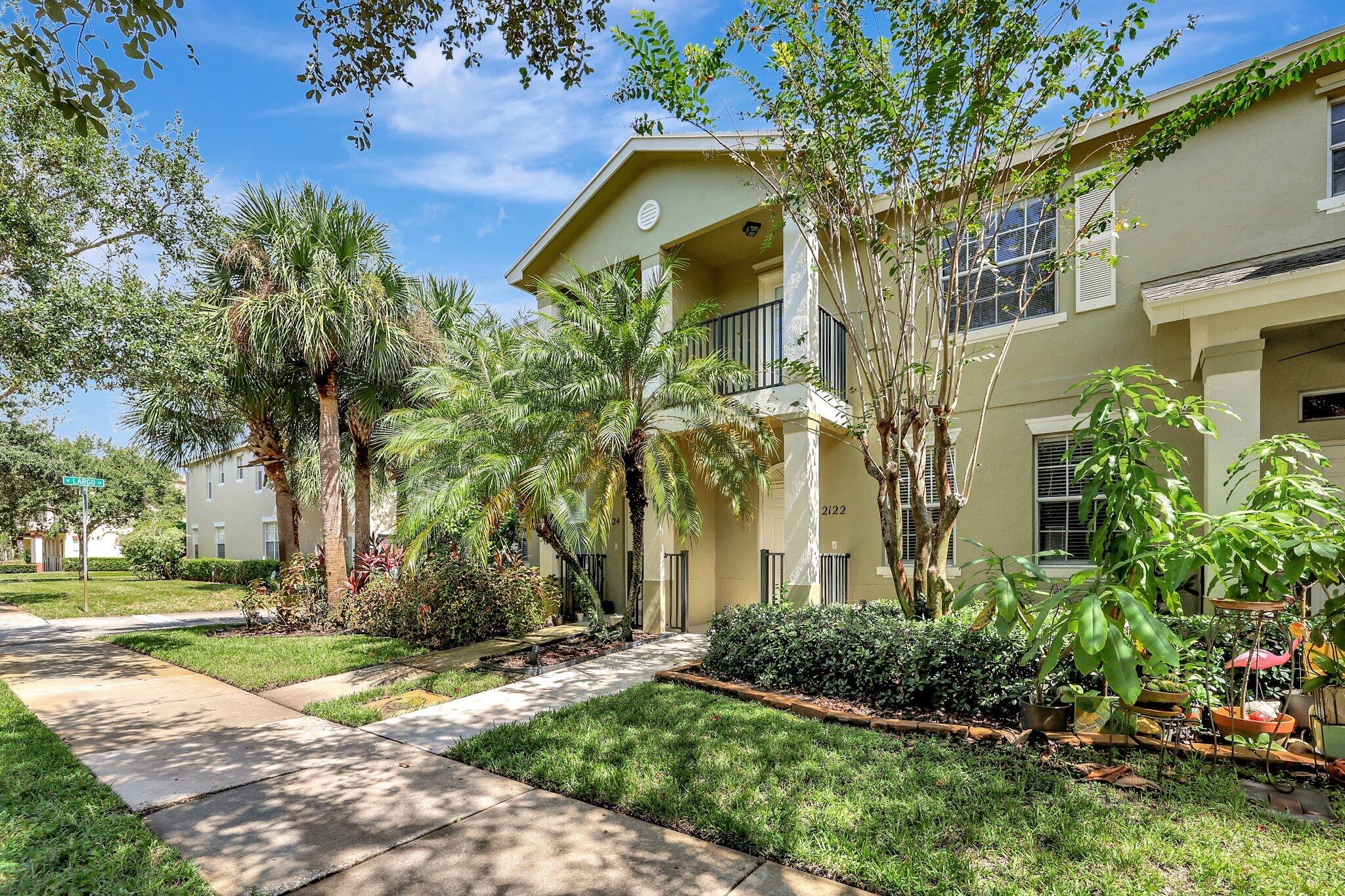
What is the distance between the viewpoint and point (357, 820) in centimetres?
416

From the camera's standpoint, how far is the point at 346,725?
20.4ft

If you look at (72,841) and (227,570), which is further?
(227,570)

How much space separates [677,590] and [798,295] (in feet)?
17.0

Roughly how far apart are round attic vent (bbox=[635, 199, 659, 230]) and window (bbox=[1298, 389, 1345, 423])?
29.0ft

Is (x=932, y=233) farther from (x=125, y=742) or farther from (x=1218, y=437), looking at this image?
(x=125, y=742)

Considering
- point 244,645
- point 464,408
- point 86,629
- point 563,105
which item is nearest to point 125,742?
point 244,645

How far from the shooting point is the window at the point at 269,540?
86.6 feet

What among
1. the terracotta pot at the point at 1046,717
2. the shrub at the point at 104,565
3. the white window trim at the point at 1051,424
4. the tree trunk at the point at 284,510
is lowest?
the shrub at the point at 104,565

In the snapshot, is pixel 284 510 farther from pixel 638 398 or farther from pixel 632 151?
pixel 632 151

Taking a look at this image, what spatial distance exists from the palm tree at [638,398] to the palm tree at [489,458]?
350mm

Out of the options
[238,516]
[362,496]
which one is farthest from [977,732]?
[238,516]

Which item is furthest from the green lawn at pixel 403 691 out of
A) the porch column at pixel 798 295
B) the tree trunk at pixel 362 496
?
the tree trunk at pixel 362 496

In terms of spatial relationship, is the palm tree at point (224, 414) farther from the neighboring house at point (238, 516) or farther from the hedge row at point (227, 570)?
→ the hedge row at point (227, 570)

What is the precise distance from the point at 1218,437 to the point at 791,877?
6.38 m
